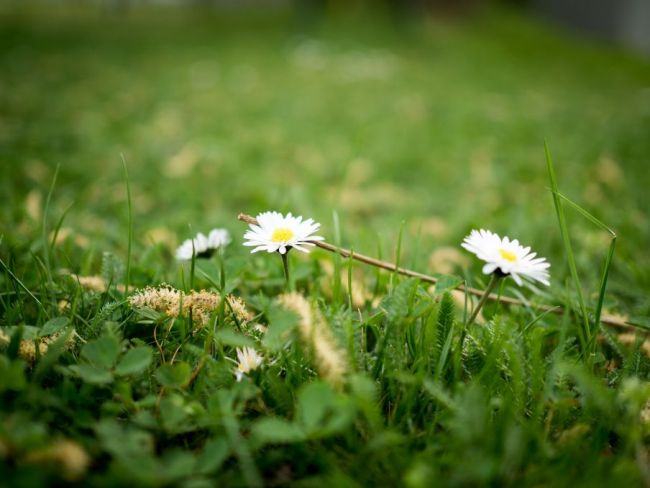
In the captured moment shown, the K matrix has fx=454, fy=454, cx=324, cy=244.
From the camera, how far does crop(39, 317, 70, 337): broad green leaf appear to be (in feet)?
2.40

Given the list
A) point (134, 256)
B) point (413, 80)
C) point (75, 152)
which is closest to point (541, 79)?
point (413, 80)

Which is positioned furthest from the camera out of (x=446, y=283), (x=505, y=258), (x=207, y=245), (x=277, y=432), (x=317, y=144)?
(x=317, y=144)

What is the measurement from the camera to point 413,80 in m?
5.54

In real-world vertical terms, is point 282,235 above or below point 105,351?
above

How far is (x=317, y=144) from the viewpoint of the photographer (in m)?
2.86

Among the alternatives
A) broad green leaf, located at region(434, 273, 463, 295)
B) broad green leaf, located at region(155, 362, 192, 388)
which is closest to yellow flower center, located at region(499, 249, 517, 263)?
broad green leaf, located at region(434, 273, 463, 295)

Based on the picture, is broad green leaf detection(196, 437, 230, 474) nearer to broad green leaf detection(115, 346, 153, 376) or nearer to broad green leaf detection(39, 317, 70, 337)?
broad green leaf detection(115, 346, 153, 376)

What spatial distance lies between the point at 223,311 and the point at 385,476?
1.24ft

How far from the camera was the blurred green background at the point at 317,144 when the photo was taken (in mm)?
1552

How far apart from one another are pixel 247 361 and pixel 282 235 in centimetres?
22

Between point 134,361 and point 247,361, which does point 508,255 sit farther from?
point 134,361

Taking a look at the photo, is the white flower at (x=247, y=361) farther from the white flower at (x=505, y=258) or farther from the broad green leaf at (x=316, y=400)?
the white flower at (x=505, y=258)

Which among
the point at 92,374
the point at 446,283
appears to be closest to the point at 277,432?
the point at 92,374

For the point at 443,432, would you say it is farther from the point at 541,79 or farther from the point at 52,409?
the point at 541,79
